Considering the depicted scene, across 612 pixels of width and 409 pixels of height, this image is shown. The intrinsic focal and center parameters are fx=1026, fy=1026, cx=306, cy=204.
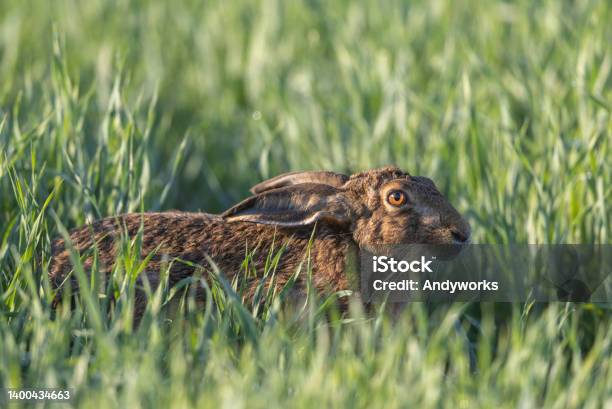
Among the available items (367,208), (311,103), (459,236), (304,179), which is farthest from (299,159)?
(459,236)

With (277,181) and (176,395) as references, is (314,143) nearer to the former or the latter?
(277,181)

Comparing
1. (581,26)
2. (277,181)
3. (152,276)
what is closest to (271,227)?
(277,181)

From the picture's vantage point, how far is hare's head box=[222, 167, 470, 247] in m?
4.53

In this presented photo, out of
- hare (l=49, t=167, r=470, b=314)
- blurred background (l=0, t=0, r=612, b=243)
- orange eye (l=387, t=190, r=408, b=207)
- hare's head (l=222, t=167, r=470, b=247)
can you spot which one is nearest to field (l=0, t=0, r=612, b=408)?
blurred background (l=0, t=0, r=612, b=243)

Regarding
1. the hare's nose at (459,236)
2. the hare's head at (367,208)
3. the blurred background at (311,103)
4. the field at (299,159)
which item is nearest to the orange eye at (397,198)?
the hare's head at (367,208)

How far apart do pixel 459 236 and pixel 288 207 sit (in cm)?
77

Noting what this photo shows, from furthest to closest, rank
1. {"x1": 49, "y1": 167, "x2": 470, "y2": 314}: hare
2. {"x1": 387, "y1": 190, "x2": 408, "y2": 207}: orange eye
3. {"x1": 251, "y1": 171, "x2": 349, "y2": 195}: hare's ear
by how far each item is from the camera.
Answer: {"x1": 251, "y1": 171, "x2": 349, "y2": 195}: hare's ear → {"x1": 387, "y1": 190, "x2": 408, "y2": 207}: orange eye → {"x1": 49, "y1": 167, "x2": 470, "y2": 314}: hare

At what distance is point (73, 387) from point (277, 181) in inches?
66.7

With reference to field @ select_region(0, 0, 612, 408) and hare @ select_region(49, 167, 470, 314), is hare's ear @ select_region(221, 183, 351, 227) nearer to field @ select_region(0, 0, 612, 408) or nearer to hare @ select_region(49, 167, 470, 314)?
hare @ select_region(49, 167, 470, 314)

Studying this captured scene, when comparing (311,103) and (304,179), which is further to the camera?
(311,103)

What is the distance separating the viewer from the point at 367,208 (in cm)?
466

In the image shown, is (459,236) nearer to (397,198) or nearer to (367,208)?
(397,198)

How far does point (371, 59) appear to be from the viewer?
677 cm

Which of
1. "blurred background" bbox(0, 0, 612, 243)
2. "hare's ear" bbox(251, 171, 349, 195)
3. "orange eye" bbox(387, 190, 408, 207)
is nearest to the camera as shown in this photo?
"orange eye" bbox(387, 190, 408, 207)
